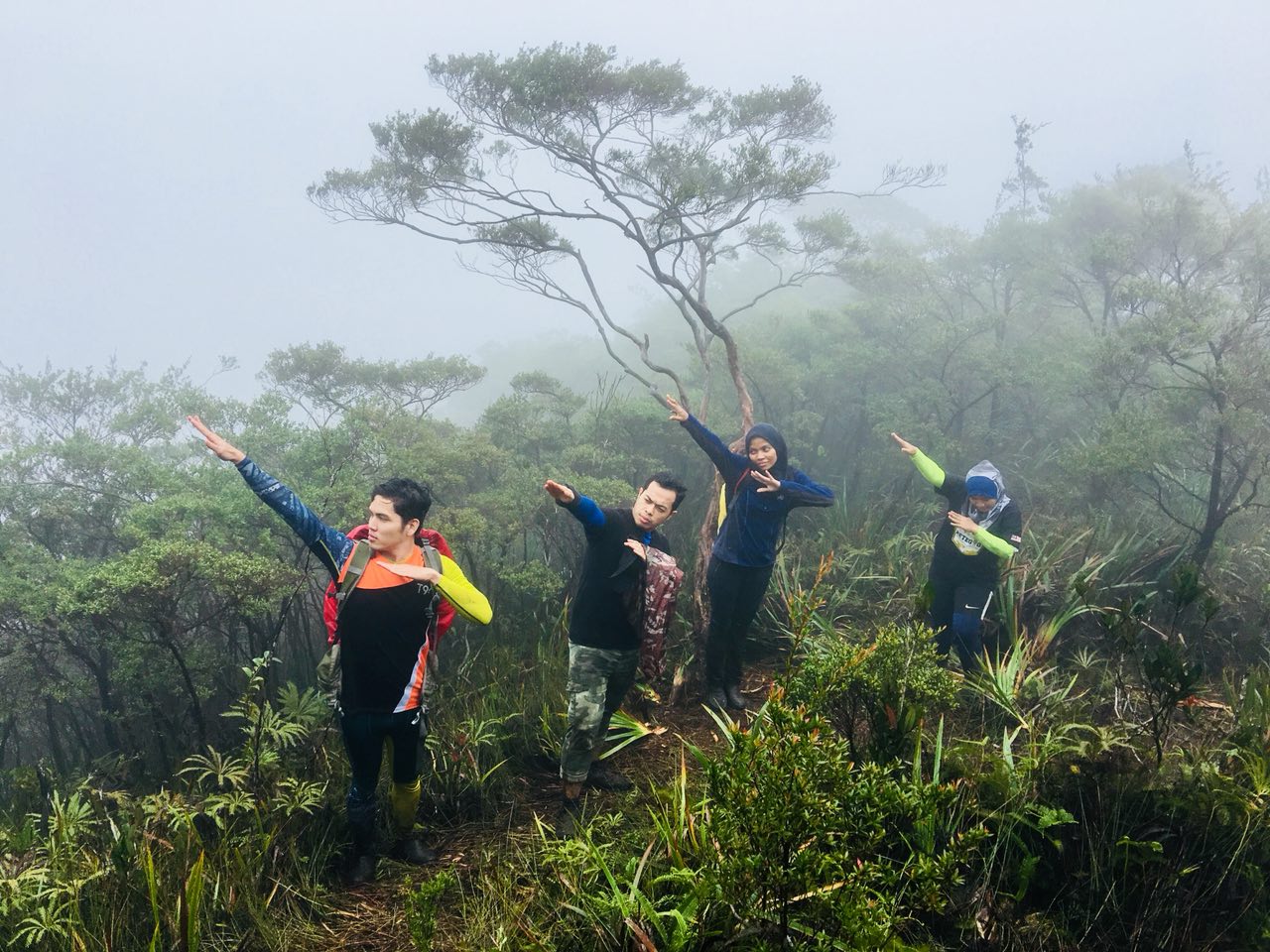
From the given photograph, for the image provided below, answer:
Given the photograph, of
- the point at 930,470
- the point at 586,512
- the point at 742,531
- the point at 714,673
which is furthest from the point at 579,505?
the point at 930,470

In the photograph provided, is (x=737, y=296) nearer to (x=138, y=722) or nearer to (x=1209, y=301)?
(x=1209, y=301)

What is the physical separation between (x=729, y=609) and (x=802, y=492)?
3.06ft

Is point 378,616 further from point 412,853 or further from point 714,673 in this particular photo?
point 714,673

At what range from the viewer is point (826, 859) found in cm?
164

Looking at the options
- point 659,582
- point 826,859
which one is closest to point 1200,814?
point 826,859

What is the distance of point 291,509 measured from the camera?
308 cm

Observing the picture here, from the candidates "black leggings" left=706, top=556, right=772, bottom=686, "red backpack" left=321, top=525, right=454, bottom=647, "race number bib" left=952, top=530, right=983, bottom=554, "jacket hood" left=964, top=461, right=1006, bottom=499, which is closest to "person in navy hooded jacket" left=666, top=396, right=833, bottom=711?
"black leggings" left=706, top=556, right=772, bottom=686

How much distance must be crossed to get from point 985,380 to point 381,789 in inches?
486

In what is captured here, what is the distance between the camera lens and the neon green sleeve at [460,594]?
9.89ft

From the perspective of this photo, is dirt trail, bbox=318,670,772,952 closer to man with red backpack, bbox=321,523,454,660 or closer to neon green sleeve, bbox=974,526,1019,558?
man with red backpack, bbox=321,523,454,660

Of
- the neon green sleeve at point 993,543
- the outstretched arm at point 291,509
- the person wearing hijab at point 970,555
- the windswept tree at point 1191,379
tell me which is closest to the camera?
the outstretched arm at point 291,509

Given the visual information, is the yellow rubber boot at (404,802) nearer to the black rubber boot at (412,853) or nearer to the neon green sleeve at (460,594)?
the black rubber boot at (412,853)

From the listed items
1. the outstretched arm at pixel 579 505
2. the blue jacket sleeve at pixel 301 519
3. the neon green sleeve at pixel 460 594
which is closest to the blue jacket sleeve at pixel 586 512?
the outstretched arm at pixel 579 505

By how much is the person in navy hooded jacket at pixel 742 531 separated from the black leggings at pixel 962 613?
4.01 ft
